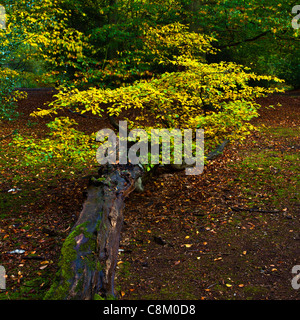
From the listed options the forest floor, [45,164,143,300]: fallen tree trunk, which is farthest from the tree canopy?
[45,164,143,300]: fallen tree trunk

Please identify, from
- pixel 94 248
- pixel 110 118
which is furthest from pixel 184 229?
pixel 110 118

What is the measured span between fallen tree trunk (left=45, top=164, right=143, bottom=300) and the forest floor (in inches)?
20.8

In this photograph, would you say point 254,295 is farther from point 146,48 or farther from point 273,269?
point 146,48

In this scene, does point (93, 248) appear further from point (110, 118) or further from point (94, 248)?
point (110, 118)

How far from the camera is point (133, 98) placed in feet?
17.9

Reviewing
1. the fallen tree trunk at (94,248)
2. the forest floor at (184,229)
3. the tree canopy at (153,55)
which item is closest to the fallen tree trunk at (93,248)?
the fallen tree trunk at (94,248)

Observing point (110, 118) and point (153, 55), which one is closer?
point (110, 118)

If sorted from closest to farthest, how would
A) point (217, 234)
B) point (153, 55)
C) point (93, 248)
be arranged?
point (93, 248), point (217, 234), point (153, 55)

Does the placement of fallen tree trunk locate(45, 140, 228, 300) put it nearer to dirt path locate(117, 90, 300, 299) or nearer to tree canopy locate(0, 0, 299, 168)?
dirt path locate(117, 90, 300, 299)

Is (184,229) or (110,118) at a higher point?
(110,118)

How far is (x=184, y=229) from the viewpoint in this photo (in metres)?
5.44

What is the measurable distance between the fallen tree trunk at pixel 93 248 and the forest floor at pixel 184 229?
53 centimetres

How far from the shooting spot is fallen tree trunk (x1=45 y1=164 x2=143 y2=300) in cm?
314

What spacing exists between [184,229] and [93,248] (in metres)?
2.18
